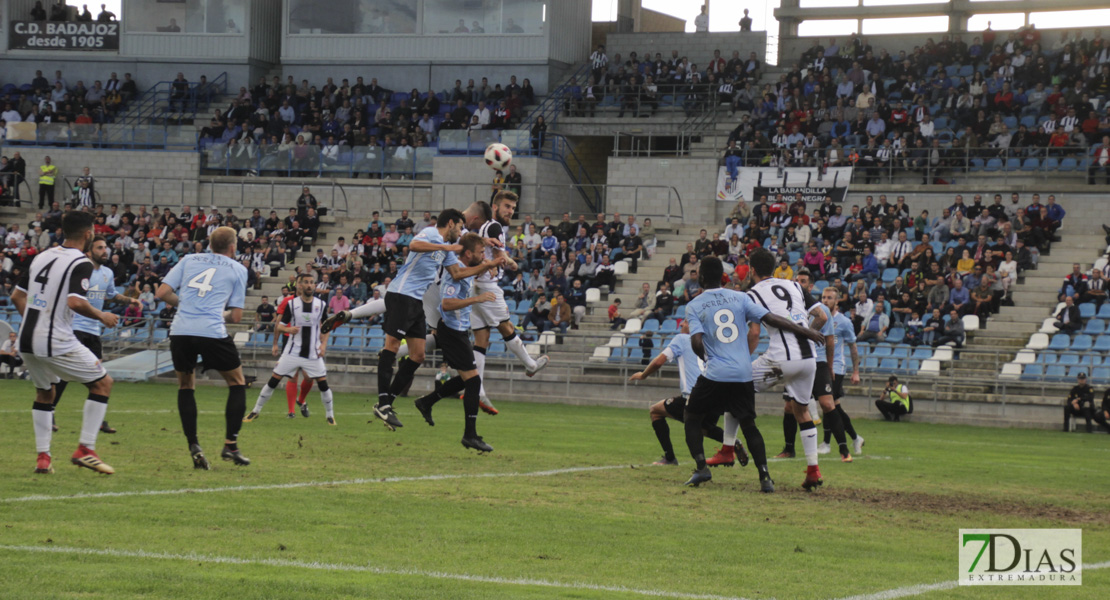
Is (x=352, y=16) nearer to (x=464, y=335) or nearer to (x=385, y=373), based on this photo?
(x=385, y=373)

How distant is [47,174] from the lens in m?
41.0

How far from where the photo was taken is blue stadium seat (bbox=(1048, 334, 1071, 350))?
26406 mm

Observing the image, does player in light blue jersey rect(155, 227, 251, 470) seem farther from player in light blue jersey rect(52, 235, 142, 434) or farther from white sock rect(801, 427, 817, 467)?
white sock rect(801, 427, 817, 467)

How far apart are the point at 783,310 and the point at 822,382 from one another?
2978 mm

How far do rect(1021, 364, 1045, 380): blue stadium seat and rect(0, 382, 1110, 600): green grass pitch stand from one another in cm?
1114

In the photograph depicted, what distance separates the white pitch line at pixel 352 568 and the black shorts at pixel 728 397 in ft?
14.9

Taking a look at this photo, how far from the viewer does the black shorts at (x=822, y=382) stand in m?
13.8

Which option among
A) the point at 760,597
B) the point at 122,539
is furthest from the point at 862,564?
the point at 122,539

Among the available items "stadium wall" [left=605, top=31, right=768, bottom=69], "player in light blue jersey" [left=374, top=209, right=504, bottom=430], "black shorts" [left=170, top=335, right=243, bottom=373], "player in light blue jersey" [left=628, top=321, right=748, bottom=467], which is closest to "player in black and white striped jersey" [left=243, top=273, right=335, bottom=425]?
"player in light blue jersey" [left=374, top=209, right=504, bottom=430]

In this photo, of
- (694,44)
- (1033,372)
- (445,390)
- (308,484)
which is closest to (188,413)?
(308,484)

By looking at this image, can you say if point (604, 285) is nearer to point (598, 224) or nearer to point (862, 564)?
point (598, 224)

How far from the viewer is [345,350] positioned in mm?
30328

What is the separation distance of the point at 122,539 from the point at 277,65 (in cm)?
4272

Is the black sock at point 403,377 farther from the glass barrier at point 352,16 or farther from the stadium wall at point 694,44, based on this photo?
the glass barrier at point 352,16
